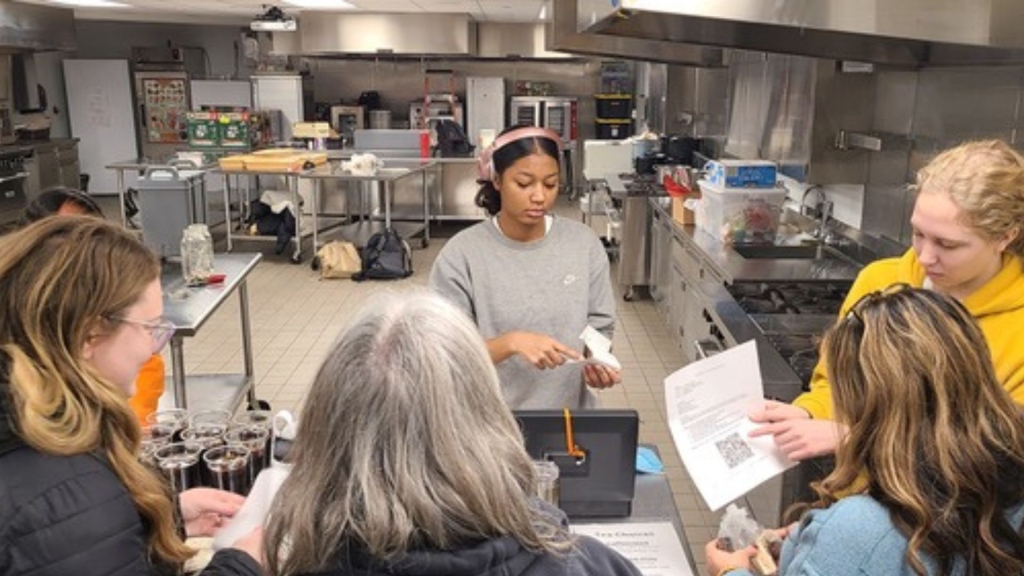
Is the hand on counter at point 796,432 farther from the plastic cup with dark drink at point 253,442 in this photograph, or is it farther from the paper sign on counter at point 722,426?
the plastic cup with dark drink at point 253,442

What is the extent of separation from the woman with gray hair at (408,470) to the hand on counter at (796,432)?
2.19 ft

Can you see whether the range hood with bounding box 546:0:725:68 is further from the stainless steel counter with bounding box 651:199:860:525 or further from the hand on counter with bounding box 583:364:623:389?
the hand on counter with bounding box 583:364:623:389

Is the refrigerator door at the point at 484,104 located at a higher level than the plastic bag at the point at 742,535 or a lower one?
higher

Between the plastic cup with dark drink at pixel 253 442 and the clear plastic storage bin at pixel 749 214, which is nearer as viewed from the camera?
the plastic cup with dark drink at pixel 253 442

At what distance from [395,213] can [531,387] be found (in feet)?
23.0

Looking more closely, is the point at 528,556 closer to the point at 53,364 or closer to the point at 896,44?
the point at 53,364

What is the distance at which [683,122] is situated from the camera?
25.7ft

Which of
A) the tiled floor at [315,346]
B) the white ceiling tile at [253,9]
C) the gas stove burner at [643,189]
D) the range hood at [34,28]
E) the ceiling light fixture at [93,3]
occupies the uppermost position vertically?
the white ceiling tile at [253,9]

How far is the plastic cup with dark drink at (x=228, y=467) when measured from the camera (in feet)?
5.26

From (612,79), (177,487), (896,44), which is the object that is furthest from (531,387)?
(612,79)

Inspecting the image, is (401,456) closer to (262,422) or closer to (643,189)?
(262,422)

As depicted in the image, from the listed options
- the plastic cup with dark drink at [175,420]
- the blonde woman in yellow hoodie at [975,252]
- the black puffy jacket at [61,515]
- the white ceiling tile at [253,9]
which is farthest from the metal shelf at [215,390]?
the white ceiling tile at [253,9]

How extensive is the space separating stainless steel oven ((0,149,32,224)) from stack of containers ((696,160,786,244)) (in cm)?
708

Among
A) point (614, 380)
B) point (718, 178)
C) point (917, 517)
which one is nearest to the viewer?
point (917, 517)
